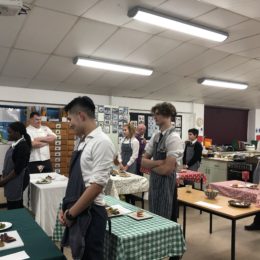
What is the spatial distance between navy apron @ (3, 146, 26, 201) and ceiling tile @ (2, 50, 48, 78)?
2.19m

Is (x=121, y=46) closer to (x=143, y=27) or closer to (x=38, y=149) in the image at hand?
(x=143, y=27)

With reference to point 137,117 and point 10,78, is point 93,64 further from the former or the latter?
point 137,117

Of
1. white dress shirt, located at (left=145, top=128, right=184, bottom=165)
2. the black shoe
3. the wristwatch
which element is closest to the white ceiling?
white dress shirt, located at (left=145, top=128, right=184, bottom=165)

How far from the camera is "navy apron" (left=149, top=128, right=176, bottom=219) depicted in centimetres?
284

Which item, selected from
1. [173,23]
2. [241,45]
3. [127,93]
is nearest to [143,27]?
[173,23]

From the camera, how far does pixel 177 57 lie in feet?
18.7

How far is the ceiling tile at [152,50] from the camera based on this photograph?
4.98 metres

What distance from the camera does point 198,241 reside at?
3852 mm

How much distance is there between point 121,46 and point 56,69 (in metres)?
1.49

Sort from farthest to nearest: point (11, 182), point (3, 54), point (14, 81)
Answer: point (14, 81), point (3, 54), point (11, 182)

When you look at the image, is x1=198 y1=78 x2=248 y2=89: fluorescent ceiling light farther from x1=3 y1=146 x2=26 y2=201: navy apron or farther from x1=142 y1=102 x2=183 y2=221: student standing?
x1=3 y1=146 x2=26 y2=201: navy apron

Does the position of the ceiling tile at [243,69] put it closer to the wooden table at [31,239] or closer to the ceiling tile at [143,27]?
the ceiling tile at [143,27]

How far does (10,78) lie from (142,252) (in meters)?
5.13

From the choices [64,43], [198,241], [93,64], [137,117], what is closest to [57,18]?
[64,43]
